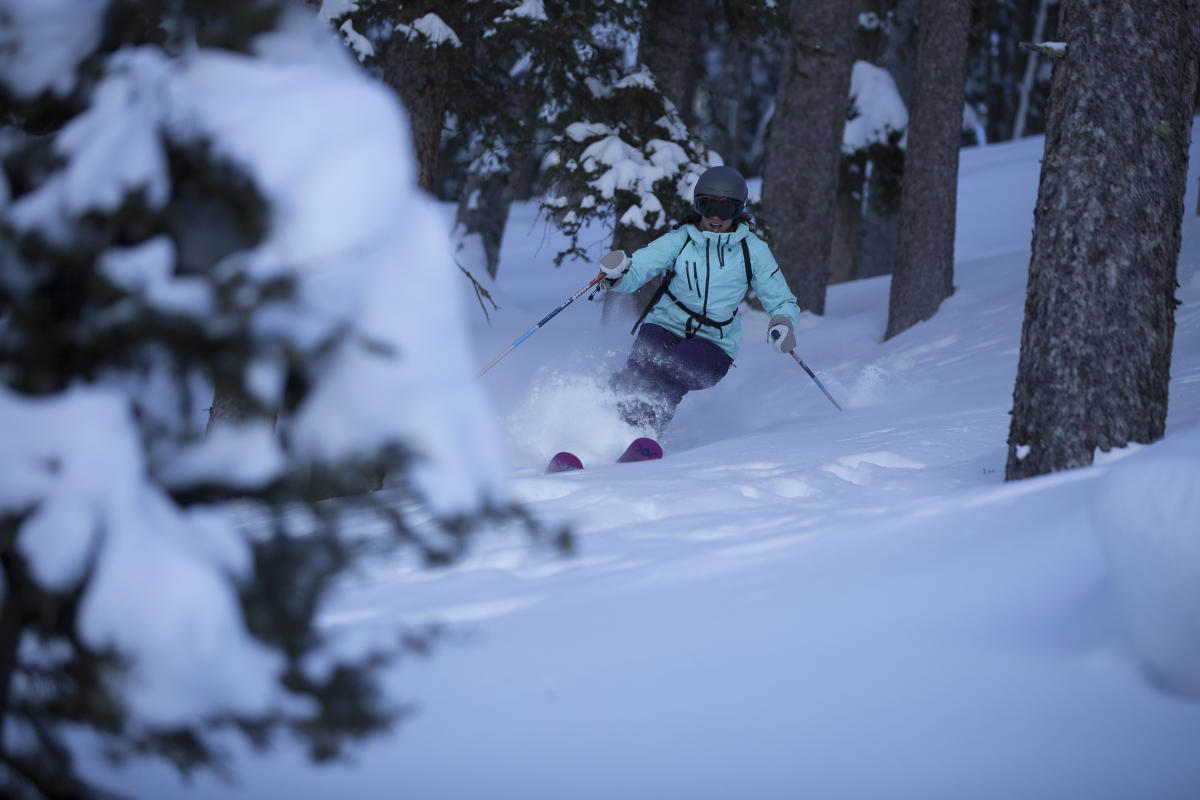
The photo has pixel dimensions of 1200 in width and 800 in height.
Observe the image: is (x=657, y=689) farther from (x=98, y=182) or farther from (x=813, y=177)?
(x=813, y=177)

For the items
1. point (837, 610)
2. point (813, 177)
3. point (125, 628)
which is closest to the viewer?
point (125, 628)

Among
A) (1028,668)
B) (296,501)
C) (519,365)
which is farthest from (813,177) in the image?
(296,501)

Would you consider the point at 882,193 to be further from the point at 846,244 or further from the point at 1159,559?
the point at 1159,559

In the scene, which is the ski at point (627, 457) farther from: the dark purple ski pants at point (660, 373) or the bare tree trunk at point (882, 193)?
the bare tree trunk at point (882, 193)

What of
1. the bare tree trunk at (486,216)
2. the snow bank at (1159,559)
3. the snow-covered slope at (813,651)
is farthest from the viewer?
the bare tree trunk at (486,216)

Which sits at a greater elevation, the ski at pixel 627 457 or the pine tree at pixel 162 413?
the pine tree at pixel 162 413

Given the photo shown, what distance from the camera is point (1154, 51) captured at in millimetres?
3689

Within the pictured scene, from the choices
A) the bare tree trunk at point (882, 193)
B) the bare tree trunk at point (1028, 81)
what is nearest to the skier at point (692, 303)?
the bare tree trunk at point (882, 193)

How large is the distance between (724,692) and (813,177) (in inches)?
340

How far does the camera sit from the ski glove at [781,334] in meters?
6.30

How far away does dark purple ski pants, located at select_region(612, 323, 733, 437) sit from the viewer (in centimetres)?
640

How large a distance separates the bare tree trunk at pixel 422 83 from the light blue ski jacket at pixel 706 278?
1.79 m

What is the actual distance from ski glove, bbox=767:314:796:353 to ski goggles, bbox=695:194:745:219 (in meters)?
0.78

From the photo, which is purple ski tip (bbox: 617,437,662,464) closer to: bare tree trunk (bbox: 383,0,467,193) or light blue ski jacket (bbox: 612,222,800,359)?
light blue ski jacket (bbox: 612,222,800,359)
